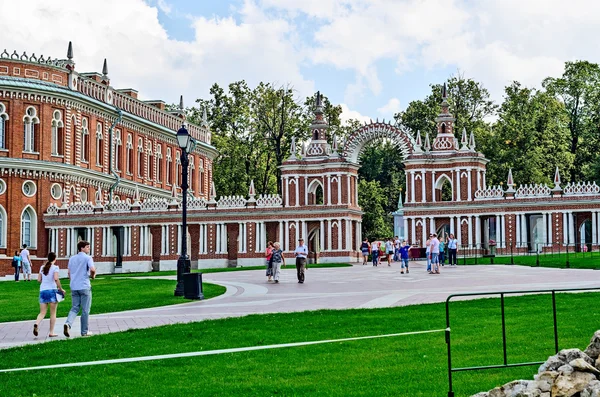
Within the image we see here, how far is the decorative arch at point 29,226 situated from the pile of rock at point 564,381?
190ft

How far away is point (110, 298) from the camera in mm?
30547

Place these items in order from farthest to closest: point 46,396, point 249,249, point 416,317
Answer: point 249,249
point 416,317
point 46,396

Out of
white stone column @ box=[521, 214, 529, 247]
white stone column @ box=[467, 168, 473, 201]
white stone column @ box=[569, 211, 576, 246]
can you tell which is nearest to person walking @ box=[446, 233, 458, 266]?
white stone column @ box=[521, 214, 529, 247]

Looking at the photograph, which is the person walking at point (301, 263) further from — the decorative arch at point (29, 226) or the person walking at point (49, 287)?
the decorative arch at point (29, 226)

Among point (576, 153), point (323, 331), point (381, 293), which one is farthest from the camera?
point (576, 153)

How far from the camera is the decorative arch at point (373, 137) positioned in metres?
64.0

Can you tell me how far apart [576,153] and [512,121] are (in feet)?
29.6

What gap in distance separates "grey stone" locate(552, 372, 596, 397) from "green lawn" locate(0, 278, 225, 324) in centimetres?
1768

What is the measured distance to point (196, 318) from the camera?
75.4 ft

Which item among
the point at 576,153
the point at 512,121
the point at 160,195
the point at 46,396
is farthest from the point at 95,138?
the point at 46,396

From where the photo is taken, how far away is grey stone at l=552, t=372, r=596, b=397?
10117 millimetres

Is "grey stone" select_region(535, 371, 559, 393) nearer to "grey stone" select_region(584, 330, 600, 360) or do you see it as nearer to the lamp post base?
"grey stone" select_region(584, 330, 600, 360)

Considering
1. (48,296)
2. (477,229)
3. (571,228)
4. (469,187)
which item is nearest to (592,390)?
(48,296)

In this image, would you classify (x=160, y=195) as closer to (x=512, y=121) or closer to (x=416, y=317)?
(x=512, y=121)
